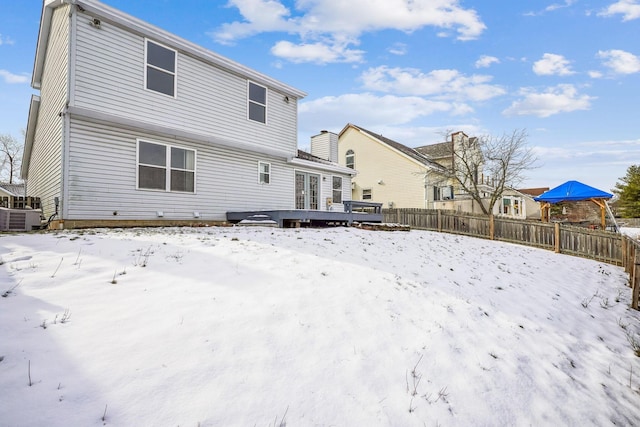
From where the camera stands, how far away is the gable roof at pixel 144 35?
27.5 feet

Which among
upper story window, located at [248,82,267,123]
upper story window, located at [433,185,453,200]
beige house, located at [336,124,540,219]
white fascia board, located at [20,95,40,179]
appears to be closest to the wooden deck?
upper story window, located at [248,82,267,123]

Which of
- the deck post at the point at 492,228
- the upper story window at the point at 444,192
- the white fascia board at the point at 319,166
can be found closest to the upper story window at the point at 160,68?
the white fascia board at the point at 319,166

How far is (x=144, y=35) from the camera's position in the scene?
30.4ft

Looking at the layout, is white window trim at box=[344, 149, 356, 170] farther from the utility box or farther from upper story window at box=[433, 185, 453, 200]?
the utility box

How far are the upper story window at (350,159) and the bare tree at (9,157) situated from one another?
3980cm

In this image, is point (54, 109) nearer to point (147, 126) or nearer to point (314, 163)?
point (147, 126)

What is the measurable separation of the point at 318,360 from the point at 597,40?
16.4 m

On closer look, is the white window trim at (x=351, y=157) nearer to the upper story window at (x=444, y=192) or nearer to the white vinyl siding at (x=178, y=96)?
the upper story window at (x=444, y=192)

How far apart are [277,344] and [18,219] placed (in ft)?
30.8

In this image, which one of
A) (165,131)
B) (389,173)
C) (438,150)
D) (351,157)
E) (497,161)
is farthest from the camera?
(438,150)

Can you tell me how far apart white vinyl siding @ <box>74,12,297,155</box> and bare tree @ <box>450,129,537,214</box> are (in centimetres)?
1356

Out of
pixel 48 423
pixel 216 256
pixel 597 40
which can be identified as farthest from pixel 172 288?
pixel 597 40

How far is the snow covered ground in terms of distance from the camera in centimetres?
221

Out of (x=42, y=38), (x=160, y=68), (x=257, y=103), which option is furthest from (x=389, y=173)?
(x=42, y=38)
